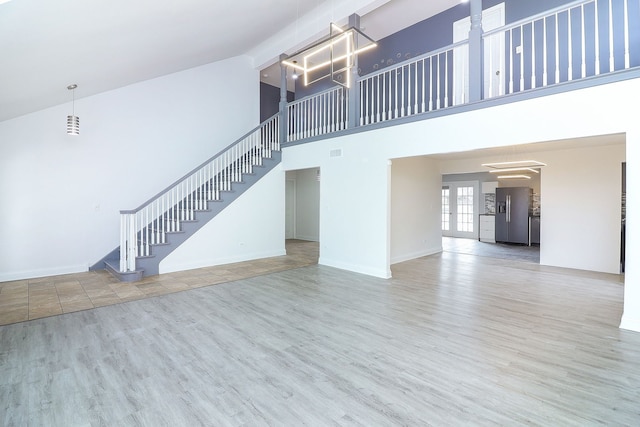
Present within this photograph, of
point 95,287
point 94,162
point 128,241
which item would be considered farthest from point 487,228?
point 94,162

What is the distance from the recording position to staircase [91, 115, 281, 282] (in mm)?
5410

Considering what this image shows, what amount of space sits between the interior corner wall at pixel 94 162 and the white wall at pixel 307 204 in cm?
364

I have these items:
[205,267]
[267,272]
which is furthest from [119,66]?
[267,272]

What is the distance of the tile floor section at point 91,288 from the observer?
3.97 metres

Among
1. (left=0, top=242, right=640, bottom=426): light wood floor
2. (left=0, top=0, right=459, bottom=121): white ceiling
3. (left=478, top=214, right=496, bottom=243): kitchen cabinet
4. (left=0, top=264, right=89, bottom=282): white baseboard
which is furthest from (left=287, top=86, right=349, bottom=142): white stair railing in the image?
(left=478, top=214, right=496, bottom=243): kitchen cabinet

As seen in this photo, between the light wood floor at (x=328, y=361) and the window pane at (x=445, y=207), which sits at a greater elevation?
the window pane at (x=445, y=207)

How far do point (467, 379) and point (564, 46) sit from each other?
18.9ft

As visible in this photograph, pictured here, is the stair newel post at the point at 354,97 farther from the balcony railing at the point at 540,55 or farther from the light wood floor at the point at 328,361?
the light wood floor at the point at 328,361

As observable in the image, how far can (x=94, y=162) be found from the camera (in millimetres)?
6070

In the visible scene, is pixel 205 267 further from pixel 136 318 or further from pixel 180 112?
pixel 180 112

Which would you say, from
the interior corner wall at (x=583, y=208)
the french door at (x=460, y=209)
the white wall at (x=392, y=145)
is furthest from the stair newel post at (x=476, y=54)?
the french door at (x=460, y=209)

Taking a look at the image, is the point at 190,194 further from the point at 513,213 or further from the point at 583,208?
the point at 513,213

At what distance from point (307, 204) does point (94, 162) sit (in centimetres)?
640

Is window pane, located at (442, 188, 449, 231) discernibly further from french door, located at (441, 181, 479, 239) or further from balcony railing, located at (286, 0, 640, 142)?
balcony railing, located at (286, 0, 640, 142)
